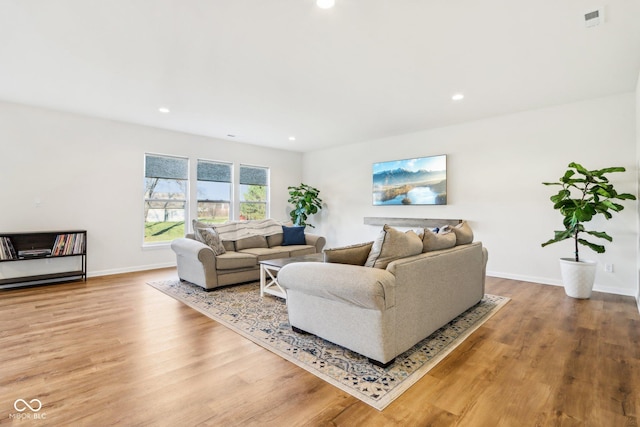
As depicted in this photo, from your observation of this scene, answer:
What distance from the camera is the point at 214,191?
6535mm

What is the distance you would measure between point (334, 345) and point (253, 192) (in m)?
5.30

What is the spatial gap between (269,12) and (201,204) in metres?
4.66

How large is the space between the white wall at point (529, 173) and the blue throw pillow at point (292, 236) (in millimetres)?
1845

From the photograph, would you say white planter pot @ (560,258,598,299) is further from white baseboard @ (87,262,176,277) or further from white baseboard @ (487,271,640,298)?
white baseboard @ (87,262,176,277)

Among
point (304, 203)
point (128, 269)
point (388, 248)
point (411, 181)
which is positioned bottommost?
point (128, 269)

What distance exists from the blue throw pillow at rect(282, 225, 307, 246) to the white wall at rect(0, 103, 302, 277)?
2.27 m

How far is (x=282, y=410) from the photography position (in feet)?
5.58

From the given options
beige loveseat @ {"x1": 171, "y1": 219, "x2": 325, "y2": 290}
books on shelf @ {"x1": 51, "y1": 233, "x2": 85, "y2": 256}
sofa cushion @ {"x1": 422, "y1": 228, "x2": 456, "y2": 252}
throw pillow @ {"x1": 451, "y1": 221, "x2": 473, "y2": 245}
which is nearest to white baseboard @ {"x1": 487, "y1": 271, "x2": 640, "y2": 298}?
throw pillow @ {"x1": 451, "y1": 221, "x2": 473, "y2": 245}

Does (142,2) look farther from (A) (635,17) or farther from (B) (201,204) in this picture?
(B) (201,204)

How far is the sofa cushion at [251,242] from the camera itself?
4.94m

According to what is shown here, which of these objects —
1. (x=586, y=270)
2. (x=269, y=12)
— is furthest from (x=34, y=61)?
(x=586, y=270)

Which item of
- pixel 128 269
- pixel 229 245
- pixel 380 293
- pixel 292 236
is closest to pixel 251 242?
pixel 229 245

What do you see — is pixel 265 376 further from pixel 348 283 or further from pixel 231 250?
pixel 231 250

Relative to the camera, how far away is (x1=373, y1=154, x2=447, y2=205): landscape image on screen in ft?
18.1
